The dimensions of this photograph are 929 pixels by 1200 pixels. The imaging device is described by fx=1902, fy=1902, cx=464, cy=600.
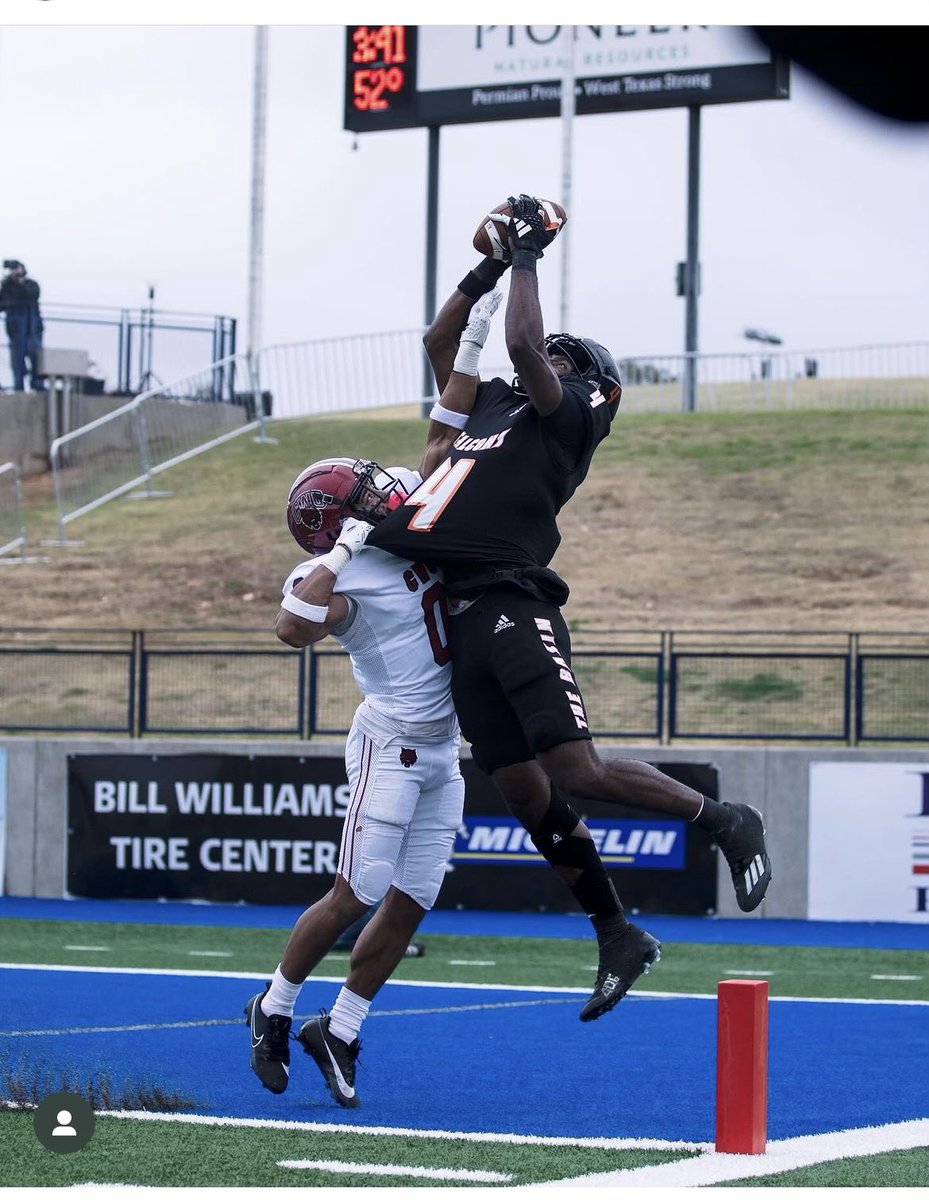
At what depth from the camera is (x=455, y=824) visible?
251 inches

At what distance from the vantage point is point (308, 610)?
5895mm

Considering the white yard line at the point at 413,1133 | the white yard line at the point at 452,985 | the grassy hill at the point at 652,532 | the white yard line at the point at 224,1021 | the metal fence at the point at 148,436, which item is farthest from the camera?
the metal fence at the point at 148,436

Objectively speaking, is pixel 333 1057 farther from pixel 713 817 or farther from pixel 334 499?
pixel 334 499

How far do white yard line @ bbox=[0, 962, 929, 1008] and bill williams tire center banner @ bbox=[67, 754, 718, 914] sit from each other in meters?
4.10

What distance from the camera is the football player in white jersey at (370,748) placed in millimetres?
5984

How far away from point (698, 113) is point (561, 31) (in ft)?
8.75

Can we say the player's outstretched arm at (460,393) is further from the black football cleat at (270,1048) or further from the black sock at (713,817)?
the black football cleat at (270,1048)

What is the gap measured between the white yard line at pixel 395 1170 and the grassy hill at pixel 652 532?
58.1 feet

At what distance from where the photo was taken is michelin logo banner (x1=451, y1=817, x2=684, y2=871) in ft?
46.9

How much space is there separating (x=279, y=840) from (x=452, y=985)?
521 centimetres

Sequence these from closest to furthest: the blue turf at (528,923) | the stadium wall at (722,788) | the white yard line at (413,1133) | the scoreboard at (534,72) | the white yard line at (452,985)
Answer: the white yard line at (413,1133)
the white yard line at (452,985)
the blue turf at (528,923)
the stadium wall at (722,788)
the scoreboard at (534,72)

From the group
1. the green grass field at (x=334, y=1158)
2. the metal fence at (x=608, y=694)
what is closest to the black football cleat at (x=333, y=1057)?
the green grass field at (x=334, y=1158)

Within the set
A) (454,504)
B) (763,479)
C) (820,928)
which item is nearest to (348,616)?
(454,504)

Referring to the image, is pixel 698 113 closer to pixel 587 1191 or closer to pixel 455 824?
pixel 455 824
